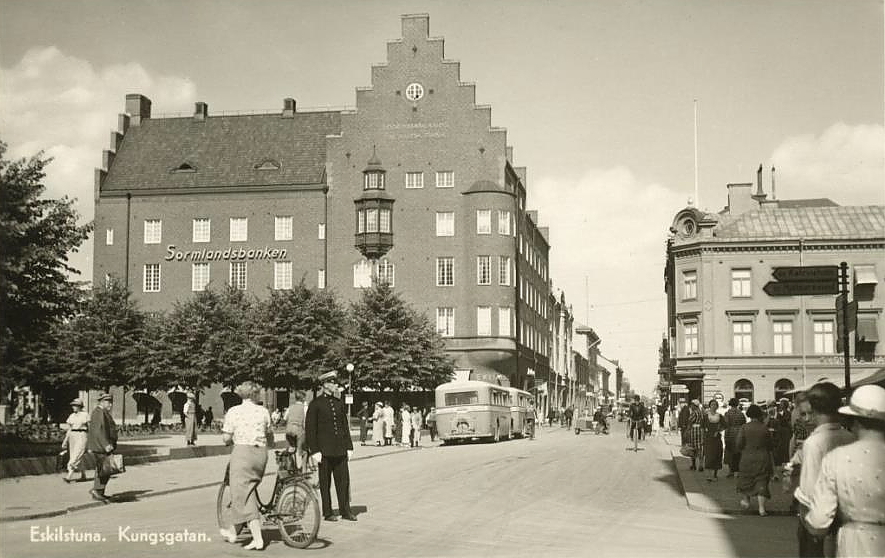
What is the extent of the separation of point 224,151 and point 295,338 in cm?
2332

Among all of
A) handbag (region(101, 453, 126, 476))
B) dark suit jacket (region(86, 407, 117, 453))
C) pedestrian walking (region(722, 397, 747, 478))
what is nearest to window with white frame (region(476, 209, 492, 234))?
pedestrian walking (region(722, 397, 747, 478))

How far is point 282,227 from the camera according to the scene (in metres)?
69.3

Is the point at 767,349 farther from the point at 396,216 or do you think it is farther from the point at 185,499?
the point at 185,499

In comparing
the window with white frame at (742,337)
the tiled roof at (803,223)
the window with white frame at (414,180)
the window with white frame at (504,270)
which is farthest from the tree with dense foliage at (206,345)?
the tiled roof at (803,223)

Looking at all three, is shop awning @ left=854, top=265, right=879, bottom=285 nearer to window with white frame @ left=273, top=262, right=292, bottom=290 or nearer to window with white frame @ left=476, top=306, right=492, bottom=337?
window with white frame @ left=476, top=306, right=492, bottom=337

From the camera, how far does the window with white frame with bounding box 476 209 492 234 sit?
65881mm

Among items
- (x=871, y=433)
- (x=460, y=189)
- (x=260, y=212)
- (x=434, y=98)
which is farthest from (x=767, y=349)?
(x=871, y=433)

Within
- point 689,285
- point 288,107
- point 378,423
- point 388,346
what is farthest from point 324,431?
point 288,107

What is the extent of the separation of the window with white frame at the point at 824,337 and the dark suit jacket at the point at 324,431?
174 feet

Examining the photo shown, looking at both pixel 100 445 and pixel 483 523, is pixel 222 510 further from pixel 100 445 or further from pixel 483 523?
pixel 100 445

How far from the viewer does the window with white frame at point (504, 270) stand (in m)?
66.2

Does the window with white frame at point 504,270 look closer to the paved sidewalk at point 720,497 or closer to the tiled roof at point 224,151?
the tiled roof at point 224,151

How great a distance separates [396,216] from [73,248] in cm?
4480

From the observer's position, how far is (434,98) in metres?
66.4
